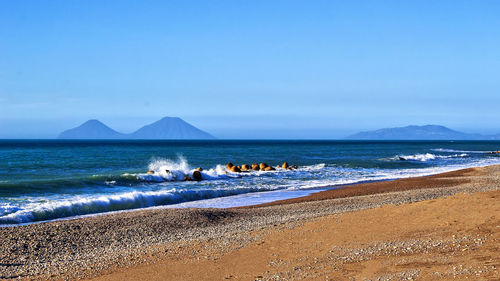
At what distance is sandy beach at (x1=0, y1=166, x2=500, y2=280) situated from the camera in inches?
307

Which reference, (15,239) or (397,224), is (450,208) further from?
(15,239)

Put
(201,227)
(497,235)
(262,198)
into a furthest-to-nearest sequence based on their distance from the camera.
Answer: (262,198)
(201,227)
(497,235)

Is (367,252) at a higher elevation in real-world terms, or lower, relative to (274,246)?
higher

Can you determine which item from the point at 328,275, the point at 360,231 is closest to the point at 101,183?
the point at 360,231

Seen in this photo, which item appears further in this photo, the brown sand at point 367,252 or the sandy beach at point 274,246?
the sandy beach at point 274,246

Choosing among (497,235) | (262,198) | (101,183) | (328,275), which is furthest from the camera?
(101,183)

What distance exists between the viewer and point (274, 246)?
9945 mm

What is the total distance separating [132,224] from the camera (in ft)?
44.5

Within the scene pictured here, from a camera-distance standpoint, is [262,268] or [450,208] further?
[450,208]

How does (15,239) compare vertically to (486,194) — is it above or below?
below

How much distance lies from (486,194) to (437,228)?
4.36 m

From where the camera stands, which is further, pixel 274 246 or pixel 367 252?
pixel 274 246

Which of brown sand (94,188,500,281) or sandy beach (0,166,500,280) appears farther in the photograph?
sandy beach (0,166,500,280)

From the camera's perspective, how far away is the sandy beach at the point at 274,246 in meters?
7.79
